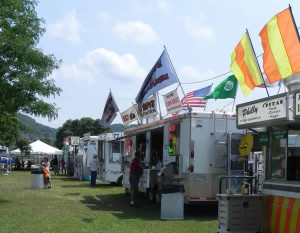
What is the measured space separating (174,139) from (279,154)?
456 centimetres

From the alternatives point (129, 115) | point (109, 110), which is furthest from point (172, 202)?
point (109, 110)

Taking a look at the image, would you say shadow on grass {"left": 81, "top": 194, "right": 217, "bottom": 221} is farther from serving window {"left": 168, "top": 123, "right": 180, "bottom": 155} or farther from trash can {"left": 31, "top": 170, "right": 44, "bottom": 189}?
trash can {"left": 31, "top": 170, "right": 44, "bottom": 189}

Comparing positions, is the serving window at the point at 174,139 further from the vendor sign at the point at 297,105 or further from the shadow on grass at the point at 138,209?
the vendor sign at the point at 297,105

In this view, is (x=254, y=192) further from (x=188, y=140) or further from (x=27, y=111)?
(x=27, y=111)

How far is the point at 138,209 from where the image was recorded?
14047 millimetres

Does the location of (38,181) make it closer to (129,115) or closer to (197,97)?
(129,115)

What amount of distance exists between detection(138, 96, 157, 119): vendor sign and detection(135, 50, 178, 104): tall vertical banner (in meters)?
0.31

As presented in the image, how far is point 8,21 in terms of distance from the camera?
15.5 metres

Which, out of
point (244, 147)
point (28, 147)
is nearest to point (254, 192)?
point (244, 147)

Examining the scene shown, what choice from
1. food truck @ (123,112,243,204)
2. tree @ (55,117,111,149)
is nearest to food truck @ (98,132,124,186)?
food truck @ (123,112,243,204)

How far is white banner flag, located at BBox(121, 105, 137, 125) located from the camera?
18.3 meters

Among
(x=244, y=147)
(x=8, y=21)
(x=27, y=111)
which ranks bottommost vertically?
(x=244, y=147)

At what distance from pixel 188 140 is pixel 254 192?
2909 mm

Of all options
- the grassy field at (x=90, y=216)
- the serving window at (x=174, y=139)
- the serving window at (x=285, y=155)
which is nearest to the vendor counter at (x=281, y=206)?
the serving window at (x=285, y=155)
